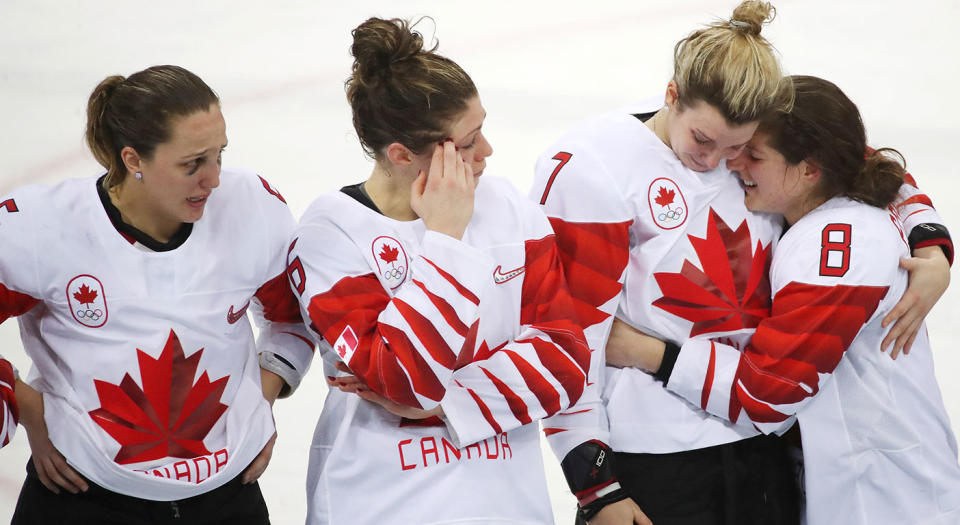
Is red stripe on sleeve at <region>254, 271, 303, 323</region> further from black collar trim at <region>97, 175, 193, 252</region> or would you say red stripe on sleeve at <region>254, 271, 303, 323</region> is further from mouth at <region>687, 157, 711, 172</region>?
mouth at <region>687, 157, 711, 172</region>

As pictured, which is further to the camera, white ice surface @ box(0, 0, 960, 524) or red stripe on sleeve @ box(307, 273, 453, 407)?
white ice surface @ box(0, 0, 960, 524)

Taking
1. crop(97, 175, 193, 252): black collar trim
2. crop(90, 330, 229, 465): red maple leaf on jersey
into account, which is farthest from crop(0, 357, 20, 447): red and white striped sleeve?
crop(97, 175, 193, 252): black collar trim

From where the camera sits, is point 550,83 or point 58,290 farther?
point 550,83

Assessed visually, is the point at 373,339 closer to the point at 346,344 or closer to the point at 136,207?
the point at 346,344

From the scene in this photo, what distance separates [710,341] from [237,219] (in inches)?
34.2

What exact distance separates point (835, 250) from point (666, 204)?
30cm

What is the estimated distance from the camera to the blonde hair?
73.3 inches

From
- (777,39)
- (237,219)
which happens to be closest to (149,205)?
(237,219)

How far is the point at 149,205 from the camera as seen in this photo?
1837mm

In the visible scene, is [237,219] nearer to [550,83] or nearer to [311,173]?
[311,173]

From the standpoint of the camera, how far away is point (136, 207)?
1.84 m

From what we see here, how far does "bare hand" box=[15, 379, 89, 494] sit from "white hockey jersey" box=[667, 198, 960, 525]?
1.04 metres

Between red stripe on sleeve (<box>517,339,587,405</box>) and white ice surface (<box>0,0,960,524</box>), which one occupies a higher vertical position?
white ice surface (<box>0,0,960,524</box>)

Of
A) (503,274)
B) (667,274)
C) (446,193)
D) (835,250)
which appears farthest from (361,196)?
(835,250)
